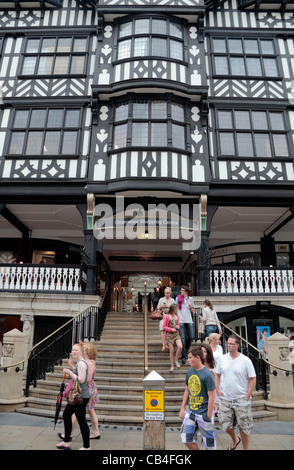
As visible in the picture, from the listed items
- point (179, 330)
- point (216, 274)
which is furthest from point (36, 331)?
point (216, 274)

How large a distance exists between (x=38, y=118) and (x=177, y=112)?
6356 millimetres

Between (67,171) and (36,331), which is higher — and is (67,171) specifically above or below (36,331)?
above

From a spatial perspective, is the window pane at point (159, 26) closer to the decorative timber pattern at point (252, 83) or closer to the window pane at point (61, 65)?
the decorative timber pattern at point (252, 83)

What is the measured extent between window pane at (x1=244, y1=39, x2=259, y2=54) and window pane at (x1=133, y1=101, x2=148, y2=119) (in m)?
6.30

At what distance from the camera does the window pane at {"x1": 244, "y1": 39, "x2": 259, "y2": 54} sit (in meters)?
15.3

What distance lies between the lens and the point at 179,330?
8.94 meters

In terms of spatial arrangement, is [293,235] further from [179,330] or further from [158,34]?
[158,34]

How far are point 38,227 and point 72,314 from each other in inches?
283

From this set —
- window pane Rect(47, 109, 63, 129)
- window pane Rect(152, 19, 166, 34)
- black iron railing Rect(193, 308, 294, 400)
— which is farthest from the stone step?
window pane Rect(152, 19, 166, 34)

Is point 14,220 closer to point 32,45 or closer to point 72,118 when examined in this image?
point 72,118

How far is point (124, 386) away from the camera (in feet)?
25.5

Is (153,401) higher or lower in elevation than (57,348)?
lower

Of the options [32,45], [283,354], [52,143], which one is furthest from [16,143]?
[283,354]

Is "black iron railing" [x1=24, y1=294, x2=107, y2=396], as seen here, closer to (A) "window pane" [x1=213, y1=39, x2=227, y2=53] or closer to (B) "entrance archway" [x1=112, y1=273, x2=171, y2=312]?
(B) "entrance archway" [x1=112, y1=273, x2=171, y2=312]
